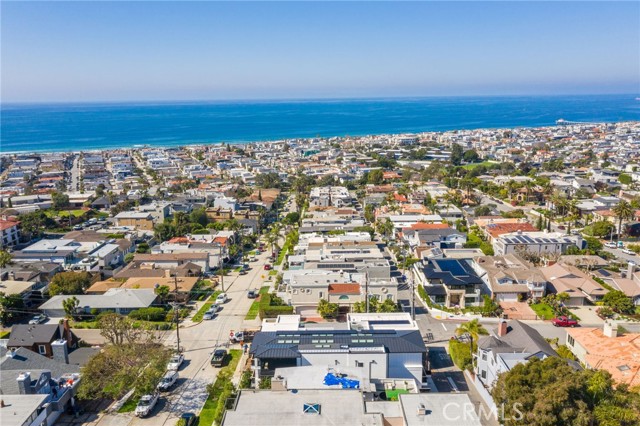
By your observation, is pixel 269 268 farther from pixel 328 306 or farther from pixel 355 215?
pixel 355 215

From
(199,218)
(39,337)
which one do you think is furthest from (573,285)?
(199,218)

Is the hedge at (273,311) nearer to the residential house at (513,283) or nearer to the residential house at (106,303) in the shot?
the residential house at (106,303)

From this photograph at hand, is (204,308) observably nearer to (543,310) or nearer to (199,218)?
(199,218)

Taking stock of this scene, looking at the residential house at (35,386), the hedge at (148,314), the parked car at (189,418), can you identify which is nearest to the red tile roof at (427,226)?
the hedge at (148,314)

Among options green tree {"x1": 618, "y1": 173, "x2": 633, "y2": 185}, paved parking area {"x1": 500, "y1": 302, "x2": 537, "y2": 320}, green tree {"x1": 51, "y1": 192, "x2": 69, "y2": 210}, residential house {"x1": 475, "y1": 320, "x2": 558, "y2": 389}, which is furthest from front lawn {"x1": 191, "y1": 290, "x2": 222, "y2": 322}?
green tree {"x1": 618, "y1": 173, "x2": 633, "y2": 185}

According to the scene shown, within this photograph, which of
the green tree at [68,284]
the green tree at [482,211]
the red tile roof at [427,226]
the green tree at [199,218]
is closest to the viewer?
the green tree at [68,284]

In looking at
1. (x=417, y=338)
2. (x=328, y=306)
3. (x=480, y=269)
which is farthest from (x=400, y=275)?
(x=417, y=338)
